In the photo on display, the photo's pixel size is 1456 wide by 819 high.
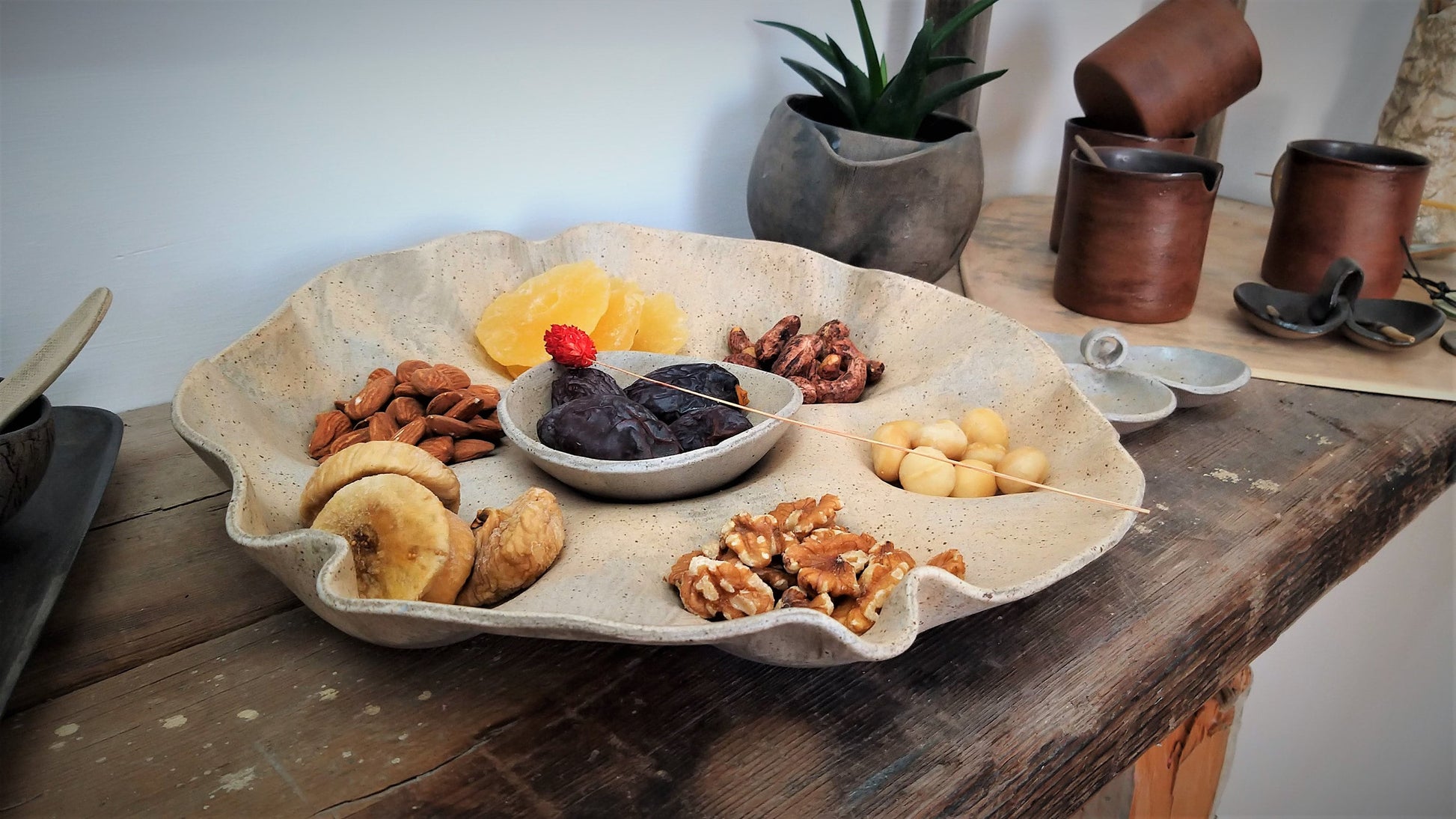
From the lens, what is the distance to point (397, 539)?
0.50 meters

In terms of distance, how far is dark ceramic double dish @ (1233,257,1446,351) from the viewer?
95cm

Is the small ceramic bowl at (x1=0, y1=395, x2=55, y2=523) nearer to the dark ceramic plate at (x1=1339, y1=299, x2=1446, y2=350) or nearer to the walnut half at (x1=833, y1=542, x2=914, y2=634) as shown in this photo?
the walnut half at (x1=833, y1=542, x2=914, y2=634)

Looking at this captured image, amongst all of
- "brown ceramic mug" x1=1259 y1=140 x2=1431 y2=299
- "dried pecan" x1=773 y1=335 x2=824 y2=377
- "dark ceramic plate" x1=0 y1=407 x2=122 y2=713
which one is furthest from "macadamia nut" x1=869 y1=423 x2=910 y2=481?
"brown ceramic mug" x1=1259 y1=140 x2=1431 y2=299

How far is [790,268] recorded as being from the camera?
2.98 ft

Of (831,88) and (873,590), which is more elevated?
(831,88)

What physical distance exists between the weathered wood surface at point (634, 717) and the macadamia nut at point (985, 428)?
0.12m

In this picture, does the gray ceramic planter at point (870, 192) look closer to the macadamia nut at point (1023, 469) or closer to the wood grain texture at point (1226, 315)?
the wood grain texture at point (1226, 315)

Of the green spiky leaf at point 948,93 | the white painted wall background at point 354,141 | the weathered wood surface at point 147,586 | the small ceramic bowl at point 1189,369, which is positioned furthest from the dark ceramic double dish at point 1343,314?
the weathered wood surface at point 147,586

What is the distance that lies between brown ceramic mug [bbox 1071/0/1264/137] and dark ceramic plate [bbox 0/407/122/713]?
1.10m

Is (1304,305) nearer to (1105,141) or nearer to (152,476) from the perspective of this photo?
(1105,141)

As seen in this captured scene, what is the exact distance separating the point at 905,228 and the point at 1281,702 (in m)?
1.13

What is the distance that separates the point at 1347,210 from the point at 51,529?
1192 mm

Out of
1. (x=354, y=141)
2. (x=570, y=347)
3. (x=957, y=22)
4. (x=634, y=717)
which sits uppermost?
(x=957, y=22)

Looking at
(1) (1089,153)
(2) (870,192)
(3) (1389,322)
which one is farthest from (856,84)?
(3) (1389,322)
